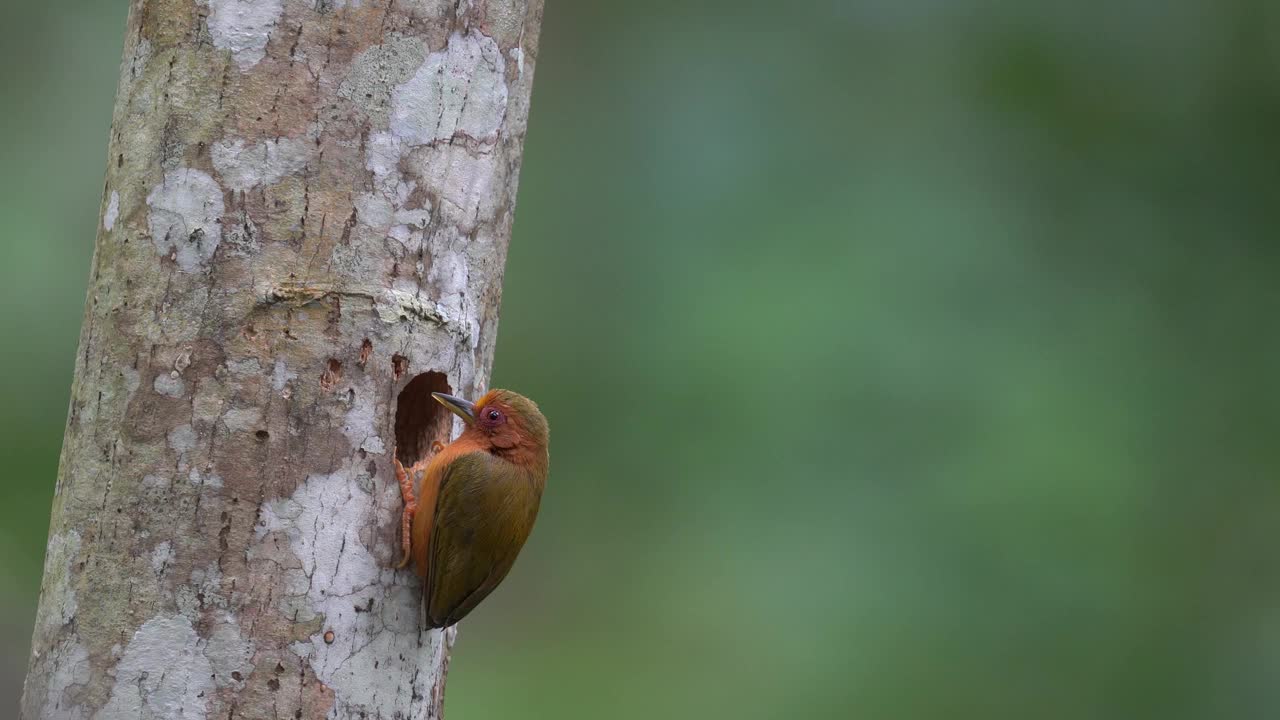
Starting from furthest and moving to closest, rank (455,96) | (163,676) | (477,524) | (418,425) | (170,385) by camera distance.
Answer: (418,425), (477,524), (455,96), (170,385), (163,676)

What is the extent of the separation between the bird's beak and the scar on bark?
4cm

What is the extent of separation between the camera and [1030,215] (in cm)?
1203

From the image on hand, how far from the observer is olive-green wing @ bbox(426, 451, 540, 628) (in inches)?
141

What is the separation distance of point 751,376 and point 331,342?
7949 mm

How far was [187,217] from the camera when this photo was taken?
131 inches

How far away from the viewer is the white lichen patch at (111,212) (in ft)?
11.3

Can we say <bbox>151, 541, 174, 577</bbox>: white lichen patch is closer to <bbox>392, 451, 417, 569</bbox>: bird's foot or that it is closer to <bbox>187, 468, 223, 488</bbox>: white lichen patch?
<bbox>187, 468, 223, 488</bbox>: white lichen patch

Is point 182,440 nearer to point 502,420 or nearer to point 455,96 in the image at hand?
point 502,420

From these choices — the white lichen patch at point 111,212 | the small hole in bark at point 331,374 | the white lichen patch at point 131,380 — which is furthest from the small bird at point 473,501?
the white lichen patch at point 111,212

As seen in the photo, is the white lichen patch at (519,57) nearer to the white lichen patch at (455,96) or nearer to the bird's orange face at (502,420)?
the white lichen patch at (455,96)

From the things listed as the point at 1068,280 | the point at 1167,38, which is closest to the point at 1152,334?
the point at 1068,280

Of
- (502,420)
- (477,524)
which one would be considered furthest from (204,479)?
(502,420)

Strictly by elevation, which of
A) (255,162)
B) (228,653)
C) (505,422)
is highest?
(255,162)

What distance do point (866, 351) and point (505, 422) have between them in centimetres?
735
